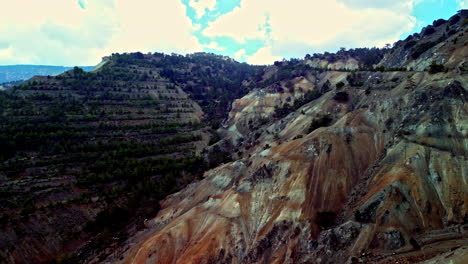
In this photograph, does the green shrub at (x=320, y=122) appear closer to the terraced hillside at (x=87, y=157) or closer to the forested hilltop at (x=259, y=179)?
the forested hilltop at (x=259, y=179)

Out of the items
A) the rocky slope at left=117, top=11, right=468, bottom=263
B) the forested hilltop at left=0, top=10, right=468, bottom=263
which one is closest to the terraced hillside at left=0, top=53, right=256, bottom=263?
the forested hilltop at left=0, top=10, right=468, bottom=263

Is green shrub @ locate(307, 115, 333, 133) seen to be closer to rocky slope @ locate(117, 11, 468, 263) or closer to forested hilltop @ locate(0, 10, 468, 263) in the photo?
rocky slope @ locate(117, 11, 468, 263)

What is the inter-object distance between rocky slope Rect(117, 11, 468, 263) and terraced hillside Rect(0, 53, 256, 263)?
37.5 feet

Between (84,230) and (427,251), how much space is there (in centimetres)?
5954

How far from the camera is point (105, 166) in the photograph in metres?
74.1

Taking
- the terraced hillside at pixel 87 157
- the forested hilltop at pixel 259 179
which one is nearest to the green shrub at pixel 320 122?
the forested hilltop at pixel 259 179

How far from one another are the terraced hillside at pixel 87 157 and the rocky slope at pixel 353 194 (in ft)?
37.5

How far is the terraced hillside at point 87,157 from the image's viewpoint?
181 ft

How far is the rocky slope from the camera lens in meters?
36.4

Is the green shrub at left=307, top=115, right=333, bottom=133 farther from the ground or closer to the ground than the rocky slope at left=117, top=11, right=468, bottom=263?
farther from the ground

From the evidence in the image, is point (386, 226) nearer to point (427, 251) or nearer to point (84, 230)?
point (427, 251)

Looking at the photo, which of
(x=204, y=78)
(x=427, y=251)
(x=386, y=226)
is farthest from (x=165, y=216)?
(x=204, y=78)

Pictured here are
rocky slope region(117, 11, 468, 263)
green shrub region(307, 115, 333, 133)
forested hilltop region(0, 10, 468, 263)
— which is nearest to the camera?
rocky slope region(117, 11, 468, 263)

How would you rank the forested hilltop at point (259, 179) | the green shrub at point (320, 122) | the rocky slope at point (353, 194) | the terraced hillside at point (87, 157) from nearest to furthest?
1. the rocky slope at point (353, 194)
2. the forested hilltop at point (259, 179)
3. the terraced hillside at point (87, 157)
4. the green shrub at point (320, 122)
